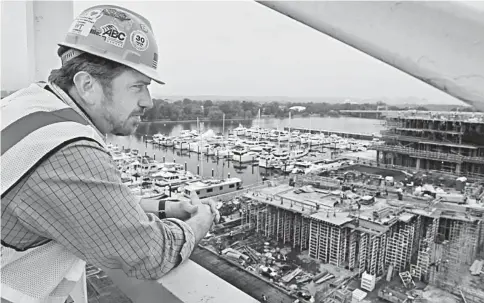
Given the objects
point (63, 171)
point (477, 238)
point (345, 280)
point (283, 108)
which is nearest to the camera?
point (63, 171)

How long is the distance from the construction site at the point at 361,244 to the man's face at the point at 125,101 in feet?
8.85

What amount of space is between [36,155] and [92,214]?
5cm

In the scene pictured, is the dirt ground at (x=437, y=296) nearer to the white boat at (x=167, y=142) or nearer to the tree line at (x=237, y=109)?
the tree line at (x=237, y=109)

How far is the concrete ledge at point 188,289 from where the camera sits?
1.51ft

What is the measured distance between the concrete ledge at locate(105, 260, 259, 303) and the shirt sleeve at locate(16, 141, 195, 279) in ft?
0.63

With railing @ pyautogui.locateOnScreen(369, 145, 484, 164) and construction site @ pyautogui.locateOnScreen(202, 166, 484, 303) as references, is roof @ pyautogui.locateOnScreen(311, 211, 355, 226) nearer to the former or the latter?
construction site @ pyautogui.locateOnScreen(202, 166, 484, 303)

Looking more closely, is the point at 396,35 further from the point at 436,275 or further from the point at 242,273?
the point at 436,275

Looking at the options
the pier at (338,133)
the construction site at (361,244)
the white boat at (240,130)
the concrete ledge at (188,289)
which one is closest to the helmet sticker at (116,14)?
the concrete ledge at (188,289)

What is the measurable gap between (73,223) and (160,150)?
26.4 ft

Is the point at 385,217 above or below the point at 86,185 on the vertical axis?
below

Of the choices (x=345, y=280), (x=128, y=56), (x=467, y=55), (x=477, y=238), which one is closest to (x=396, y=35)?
(x=467, y=55)

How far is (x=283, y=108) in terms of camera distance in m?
10.3

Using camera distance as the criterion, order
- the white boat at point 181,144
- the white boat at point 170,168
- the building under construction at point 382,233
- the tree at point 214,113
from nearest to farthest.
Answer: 1. the building under construction at point 382,233
2. the white boat at point 170,168
3. the tree at point 214,113
4. the white boat at point 181,144

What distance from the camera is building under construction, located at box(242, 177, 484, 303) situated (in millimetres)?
3381
